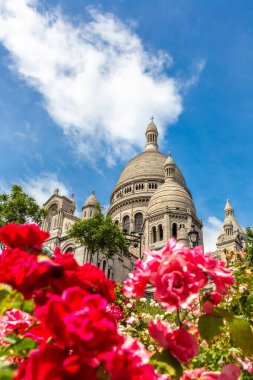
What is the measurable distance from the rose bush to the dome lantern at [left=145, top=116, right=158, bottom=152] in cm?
7658

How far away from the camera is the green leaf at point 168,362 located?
6.85 ft

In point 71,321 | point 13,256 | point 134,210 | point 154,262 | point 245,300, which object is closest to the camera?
point 71,321

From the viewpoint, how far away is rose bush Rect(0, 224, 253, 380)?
1602 mm

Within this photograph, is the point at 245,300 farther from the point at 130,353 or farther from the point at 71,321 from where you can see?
the point at 71,321

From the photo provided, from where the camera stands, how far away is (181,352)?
7.02ft

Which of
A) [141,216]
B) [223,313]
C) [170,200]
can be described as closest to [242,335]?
[223,313]

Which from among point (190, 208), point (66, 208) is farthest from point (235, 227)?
point (66, 208)

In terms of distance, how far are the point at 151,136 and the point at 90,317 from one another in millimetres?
80735

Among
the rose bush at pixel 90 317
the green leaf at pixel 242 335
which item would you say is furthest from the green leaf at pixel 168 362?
the green leaf at pixel 242 335

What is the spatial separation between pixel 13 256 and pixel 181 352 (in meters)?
1.18

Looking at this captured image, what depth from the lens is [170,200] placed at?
163 ft

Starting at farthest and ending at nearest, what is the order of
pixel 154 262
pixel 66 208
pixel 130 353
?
pixel 66 208 < pixel 154 262 < pixel 130 353

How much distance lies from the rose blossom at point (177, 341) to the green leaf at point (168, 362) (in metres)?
0.03

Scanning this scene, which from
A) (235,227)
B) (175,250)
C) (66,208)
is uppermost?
(235,227)
